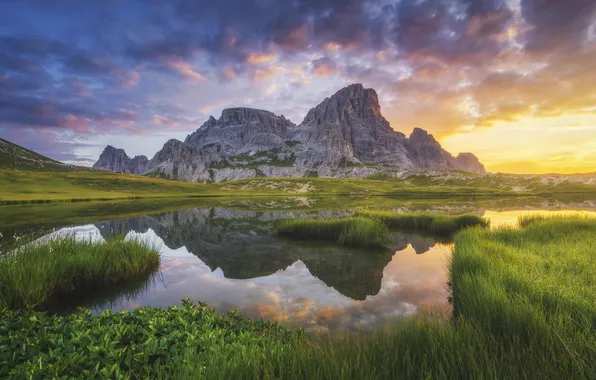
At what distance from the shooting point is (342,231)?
86.2 ft

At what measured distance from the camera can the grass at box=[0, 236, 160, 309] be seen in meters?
10.9

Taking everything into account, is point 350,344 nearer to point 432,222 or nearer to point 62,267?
point 62,267

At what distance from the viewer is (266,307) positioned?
12.2m

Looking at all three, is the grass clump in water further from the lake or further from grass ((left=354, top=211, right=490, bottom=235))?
grass ((left=354, top=211, right=490, bottom=235))

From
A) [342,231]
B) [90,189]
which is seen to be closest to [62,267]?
[342,231]

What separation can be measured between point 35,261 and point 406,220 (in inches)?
1271

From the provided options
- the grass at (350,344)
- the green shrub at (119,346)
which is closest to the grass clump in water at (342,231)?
the grass at (350,344)

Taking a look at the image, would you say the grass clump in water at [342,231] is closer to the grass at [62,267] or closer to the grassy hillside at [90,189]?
the grass at [62,267]

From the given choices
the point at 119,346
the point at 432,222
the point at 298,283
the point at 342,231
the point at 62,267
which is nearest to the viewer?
the point at 119,346

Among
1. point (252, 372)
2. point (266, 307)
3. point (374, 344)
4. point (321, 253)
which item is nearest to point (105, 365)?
point (252, 372)

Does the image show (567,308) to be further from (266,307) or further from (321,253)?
(321,253)

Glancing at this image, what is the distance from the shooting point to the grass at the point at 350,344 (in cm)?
468

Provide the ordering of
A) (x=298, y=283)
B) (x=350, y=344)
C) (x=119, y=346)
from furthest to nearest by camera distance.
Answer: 1. (x=298, y=283)
2. (x=119, y=346)
3. (x=350, y=344)

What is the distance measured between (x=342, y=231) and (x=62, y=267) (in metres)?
19.1
